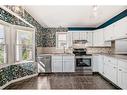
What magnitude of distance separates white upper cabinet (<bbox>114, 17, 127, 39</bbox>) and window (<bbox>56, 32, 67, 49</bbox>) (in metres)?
2.88

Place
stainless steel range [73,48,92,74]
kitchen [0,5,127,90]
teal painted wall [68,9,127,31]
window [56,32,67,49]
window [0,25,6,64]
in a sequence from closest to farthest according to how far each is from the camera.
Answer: window [0,25,6,64]
kitchen [0,5,127,90]
teal painted wall [68,9,127,31]
stainless steel range [73,48,92,74]
window [56,32,67,49]

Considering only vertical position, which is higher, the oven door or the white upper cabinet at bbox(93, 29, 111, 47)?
the white upper cabinet at bbox(93, 29, 111, 47)

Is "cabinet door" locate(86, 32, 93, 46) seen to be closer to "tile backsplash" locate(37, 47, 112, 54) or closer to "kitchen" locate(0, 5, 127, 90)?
"kitchen" locate(0, 5, 127, 90)

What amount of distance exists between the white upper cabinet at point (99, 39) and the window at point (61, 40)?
131cm

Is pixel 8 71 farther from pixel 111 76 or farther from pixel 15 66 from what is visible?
pixel 111 76

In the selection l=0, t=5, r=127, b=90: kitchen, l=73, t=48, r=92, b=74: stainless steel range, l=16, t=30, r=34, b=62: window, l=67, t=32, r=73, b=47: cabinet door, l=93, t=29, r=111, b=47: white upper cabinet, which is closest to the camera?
l=0, t=5, r=127, b=90: kitchen

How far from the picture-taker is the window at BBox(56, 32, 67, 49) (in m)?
7.27

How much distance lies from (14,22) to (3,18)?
76cm

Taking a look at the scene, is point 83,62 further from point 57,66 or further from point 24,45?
point 24,45

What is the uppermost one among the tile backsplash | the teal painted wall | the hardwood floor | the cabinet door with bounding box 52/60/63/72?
the teal painted wall

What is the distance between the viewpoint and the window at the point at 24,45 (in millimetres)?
4914

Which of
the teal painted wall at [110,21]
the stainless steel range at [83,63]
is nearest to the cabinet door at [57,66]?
the stainless steel range at [83,63]

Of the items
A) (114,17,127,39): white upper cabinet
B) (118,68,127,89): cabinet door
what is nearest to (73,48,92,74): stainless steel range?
(114,17,127,39): white upper cabinet

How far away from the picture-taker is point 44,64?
6.24 m
